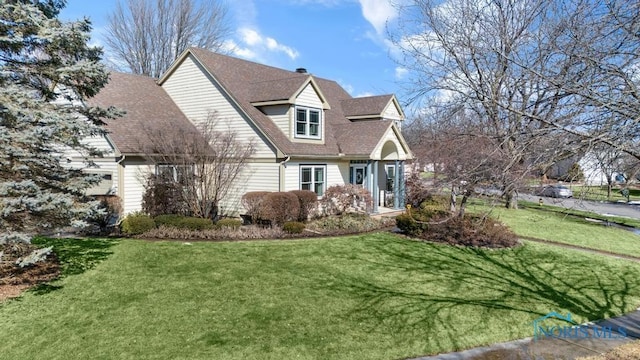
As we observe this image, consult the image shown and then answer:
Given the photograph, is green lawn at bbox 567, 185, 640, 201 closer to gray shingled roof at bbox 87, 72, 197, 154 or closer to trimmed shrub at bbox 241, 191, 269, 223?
trimmed shrub at bbox 241, 191, 269, 223

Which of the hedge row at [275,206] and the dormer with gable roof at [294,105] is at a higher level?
the dormer with gable roof at [294,105]

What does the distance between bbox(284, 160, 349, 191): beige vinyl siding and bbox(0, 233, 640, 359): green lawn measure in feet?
16.3

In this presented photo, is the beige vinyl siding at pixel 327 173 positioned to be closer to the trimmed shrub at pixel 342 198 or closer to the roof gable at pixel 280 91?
the trimmed shrub at pixel 342 198

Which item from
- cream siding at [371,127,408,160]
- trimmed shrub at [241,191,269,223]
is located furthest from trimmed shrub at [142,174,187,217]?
cream siding at [371,127,408,160]

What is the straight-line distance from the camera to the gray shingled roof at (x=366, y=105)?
2467 centimetres

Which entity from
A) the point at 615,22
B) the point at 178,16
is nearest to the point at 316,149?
the point at 615,22

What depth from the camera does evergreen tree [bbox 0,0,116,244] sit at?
26.4 ft

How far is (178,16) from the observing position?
35469 mm

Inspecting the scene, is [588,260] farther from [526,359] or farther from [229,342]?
[229,342]

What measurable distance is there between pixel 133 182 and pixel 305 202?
6987 millimetres

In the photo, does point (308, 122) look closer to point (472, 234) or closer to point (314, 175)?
point (314, 175)

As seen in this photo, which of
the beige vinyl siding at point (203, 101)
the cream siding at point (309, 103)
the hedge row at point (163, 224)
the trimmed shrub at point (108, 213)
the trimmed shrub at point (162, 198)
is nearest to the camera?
the hedge row at point (163, 224)

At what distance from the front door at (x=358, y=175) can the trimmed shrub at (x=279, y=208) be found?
6.86m

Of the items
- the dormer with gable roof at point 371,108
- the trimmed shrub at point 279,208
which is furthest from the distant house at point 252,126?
the dormer with gable roof at point 371,108
